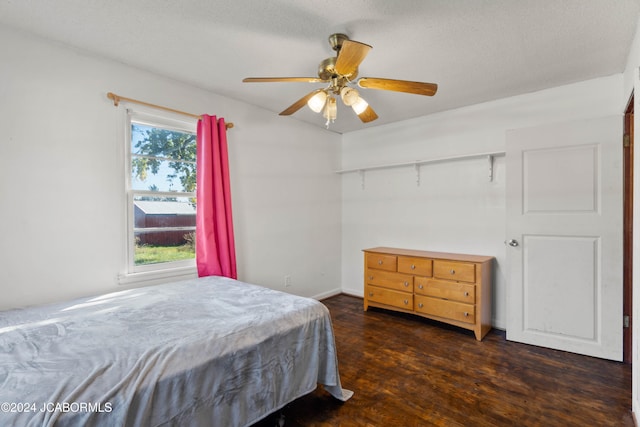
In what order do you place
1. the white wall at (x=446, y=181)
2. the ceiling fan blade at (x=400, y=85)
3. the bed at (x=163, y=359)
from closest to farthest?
1. the bed at (x=163, y=359)
2. the ceiling fan blade at (x=400, y=85)
3. the white wall at (x=446, y=181)

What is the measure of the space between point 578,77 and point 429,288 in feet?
7.42

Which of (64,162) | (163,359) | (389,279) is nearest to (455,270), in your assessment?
(389,279)

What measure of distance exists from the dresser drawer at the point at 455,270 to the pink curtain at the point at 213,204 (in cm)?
200

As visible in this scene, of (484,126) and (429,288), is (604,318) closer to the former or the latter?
(429,288)

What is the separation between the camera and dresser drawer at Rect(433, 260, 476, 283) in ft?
A: 9.36

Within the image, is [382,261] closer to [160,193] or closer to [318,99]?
[318,99]

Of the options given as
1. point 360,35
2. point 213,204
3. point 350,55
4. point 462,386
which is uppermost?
point 360,35

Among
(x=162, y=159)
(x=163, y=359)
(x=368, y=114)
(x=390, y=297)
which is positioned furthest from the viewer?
(x=390, y=297)

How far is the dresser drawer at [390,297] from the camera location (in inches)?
129

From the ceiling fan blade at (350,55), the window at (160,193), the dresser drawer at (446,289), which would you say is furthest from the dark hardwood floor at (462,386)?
the ceiling fan blade at (350,55)

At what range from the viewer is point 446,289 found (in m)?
3.01

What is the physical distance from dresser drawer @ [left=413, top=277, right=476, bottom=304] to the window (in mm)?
2264

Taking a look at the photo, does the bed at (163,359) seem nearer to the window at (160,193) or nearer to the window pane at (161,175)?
the window at (160,193)

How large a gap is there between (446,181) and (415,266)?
3.45ft
